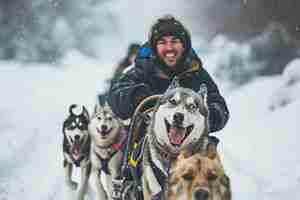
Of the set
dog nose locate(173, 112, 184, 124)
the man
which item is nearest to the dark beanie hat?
the man

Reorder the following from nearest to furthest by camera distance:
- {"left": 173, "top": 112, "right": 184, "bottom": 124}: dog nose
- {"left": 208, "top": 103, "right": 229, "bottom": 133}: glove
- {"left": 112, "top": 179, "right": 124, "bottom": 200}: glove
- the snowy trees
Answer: {"left": 173, "top": 112, "right": 184, "bottom": 124}: dog nose < {"left": 208, "top": 103, "right": 229, "bottom": 133}: glove < {"left": 112, "top": 179, "right": 124, "bottom": 200}: glove < the snowy trees

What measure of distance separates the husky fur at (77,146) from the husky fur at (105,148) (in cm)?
4

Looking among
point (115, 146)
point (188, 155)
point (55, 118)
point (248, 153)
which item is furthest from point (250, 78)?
point (188, 155)

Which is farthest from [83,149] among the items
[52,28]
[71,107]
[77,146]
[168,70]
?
[168,70]

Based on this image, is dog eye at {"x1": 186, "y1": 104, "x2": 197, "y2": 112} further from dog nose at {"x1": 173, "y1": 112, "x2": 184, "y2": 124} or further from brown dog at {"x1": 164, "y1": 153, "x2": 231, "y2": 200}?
brown dog at {"x1": 164, "y1": 153, "x2": 231, "y2": 200}

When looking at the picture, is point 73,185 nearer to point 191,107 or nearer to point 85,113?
point 85,113

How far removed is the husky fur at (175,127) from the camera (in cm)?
178

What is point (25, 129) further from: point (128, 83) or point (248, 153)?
point (248, 153)

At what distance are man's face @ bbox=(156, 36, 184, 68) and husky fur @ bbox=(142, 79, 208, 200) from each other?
0.18 metres

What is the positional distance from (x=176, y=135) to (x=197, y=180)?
200 mm

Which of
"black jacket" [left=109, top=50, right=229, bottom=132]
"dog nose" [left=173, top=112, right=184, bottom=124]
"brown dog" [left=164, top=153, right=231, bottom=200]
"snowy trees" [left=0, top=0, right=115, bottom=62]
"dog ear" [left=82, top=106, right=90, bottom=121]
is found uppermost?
"snowy trees" [left=0, top=0, right=115, bottom=62]

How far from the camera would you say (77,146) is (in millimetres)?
2748

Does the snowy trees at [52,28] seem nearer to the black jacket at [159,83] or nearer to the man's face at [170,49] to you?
the black jacket at [159,83]

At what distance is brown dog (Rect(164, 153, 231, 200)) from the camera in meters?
1.64
